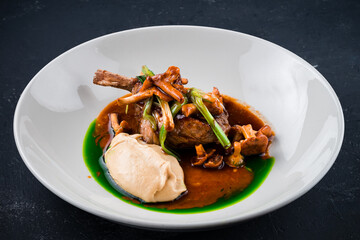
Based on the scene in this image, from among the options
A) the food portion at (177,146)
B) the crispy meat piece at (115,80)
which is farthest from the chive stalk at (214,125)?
the crispy meat piece at (115,80)

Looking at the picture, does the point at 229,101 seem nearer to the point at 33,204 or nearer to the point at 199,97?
the point at 199,97

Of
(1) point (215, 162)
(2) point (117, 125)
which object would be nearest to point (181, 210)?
(1) point (215, 162)

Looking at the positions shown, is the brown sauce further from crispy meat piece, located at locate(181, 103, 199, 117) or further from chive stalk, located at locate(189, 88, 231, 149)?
crispy meat piece, located at locate(181, 103, 199, 117)

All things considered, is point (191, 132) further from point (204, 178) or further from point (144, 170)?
point (144, 170)

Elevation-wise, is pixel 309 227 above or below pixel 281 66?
below

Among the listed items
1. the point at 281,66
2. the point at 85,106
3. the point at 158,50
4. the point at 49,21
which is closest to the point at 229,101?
the point at 281,66

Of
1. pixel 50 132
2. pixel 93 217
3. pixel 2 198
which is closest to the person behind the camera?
pixel 93 217
